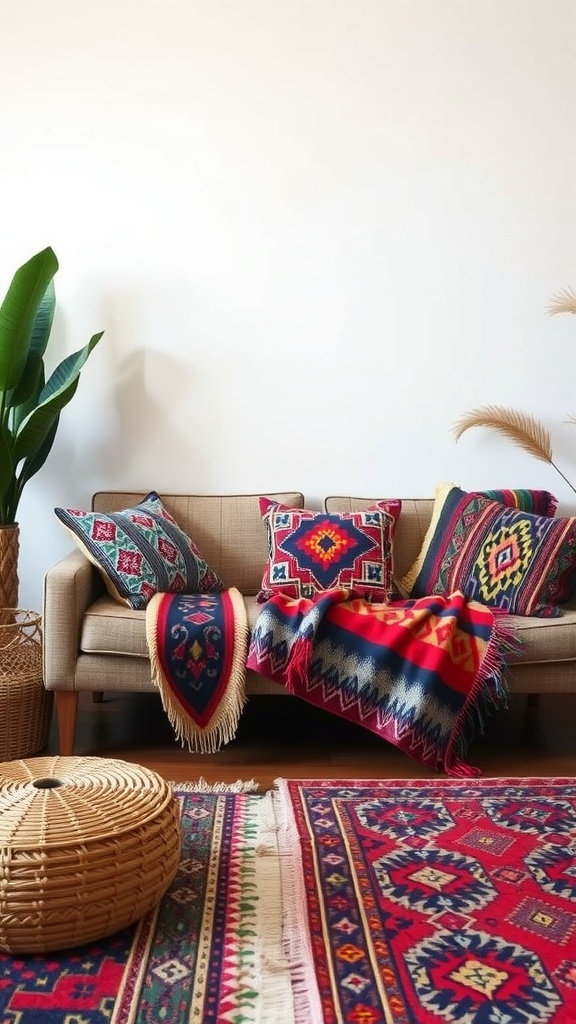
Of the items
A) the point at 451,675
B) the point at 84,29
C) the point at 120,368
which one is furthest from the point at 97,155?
the point at 451,675

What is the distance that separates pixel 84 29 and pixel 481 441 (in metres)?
2.07

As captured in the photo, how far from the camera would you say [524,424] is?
349cm

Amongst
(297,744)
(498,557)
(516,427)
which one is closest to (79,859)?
(297,744)

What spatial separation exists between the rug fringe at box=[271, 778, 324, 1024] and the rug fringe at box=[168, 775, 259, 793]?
12 centimetres

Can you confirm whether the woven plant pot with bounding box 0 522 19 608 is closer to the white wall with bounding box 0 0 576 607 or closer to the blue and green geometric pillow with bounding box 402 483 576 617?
A: the white wall with bounding box 0 0 576 607

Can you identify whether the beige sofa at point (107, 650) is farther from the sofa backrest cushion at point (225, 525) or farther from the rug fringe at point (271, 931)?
the rug fringe at point (271, 931)

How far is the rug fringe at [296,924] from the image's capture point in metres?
1.58

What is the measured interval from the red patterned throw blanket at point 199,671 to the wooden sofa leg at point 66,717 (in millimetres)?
276

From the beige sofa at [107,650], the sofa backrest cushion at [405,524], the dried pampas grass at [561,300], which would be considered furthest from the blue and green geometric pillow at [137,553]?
the dried pampas grass at [561,300]

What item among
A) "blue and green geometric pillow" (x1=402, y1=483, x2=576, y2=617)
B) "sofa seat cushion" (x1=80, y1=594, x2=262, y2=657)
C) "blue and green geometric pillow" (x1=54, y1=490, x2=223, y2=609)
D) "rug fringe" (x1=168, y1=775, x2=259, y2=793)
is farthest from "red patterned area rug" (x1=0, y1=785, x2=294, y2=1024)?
"blue and green geometric pillow" (x1=402, y1=483, x2=576, y2=617)

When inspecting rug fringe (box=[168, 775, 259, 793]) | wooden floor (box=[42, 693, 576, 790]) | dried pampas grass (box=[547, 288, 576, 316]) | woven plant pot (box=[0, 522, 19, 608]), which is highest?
dried pampas grass (box=[547, 288, 576, 316])

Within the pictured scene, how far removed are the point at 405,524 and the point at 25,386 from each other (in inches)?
54.2

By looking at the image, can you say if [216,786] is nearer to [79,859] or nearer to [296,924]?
[296,924]

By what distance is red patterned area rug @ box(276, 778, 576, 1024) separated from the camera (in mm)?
1604
